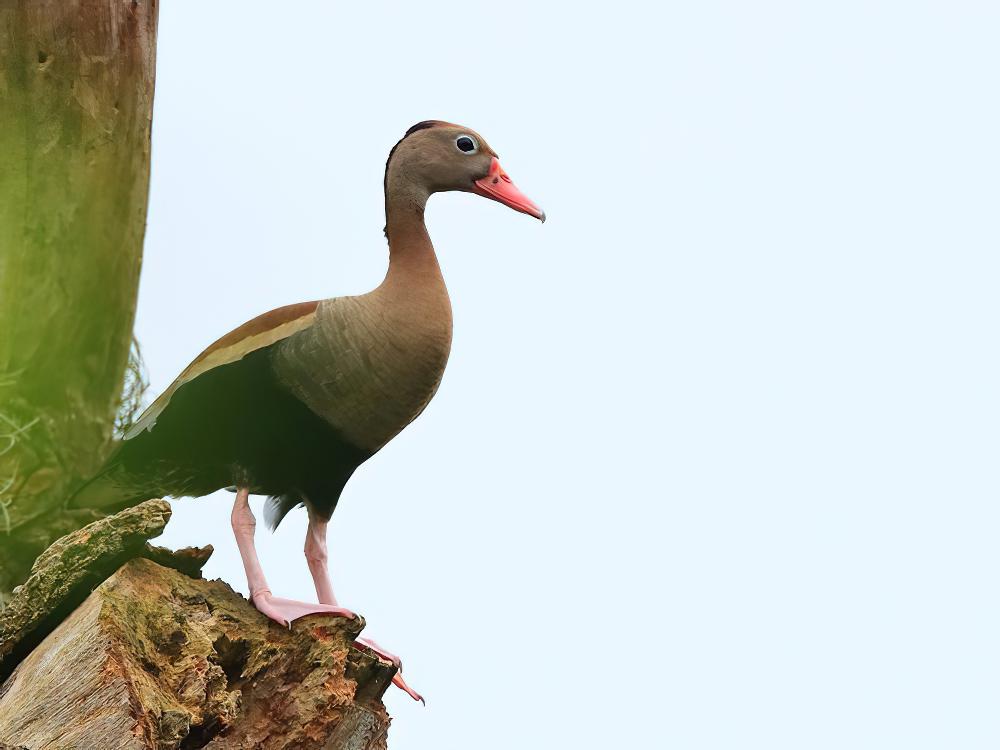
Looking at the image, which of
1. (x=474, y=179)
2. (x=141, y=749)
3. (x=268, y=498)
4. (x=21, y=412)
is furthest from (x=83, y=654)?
(x=474, y=179)

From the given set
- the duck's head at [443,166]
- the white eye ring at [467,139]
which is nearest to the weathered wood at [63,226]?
the duck's head at [443,166]

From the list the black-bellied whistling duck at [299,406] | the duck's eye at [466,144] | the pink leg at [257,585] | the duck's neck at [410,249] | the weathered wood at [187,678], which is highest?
the duck's eye at [466,144]

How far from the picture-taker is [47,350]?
5461 mm

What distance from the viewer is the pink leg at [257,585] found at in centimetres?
473

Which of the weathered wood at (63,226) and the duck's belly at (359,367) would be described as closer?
the duck's belly at (359,367)

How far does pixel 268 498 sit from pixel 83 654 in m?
1.20

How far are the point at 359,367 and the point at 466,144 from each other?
1080 millimetres

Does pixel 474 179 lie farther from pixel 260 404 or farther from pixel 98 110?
pixel 98 110

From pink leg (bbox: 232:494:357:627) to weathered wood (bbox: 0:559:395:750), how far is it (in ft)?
0.11

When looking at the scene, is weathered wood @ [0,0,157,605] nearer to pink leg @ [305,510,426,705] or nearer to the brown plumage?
the brown plumage

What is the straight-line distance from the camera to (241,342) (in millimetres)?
5199

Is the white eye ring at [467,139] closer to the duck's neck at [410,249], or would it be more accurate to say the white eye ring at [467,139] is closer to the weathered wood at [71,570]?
the duck's neck at [410,249]

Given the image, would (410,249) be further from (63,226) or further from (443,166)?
(63,226)

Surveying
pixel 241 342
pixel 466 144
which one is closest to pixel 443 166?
pixel 466 144
